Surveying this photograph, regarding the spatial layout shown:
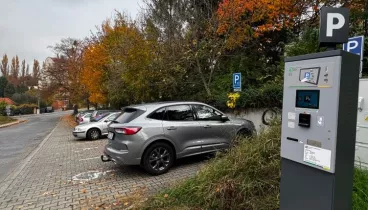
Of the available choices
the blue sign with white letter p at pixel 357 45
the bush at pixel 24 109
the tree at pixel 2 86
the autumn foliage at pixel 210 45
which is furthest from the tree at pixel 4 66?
the blue sign with white letter p at pixel 357 45

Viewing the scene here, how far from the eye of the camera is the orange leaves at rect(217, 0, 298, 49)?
9.91m

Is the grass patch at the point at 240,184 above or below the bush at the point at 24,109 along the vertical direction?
above

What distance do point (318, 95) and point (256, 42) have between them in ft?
34.7

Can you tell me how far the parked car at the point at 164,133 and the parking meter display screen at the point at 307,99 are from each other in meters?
2.93

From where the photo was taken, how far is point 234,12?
32.8 ft

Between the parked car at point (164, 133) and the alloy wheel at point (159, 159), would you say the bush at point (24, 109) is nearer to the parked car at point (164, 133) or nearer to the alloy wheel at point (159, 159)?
the parked car at point (164, 133)

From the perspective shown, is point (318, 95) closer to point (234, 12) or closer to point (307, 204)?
point (307, 204)

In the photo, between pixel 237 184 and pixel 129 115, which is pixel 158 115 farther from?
pixel 237 184

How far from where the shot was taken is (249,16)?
10.5 m

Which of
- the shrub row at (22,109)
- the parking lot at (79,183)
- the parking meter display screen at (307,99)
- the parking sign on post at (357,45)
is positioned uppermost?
the parking sign on post at (357,45)

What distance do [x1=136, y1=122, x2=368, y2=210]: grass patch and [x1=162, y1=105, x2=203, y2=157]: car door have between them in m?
1.68

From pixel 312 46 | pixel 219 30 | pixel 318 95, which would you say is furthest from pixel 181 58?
pixel 318 95

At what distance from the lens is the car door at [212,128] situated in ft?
20.4

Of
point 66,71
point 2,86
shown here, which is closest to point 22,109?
point 2,86
